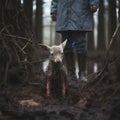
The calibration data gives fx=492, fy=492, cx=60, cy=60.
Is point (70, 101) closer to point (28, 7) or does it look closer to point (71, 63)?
point (71, 63)

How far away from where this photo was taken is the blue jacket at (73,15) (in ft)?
27.6

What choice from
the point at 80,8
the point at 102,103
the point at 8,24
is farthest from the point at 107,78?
the point at 8,24

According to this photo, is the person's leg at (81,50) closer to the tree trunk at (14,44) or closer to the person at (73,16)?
the person at (73,16)

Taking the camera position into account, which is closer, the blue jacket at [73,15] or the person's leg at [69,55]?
the blue jacket at [73,15]

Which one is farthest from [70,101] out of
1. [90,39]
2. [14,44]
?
[90,39]

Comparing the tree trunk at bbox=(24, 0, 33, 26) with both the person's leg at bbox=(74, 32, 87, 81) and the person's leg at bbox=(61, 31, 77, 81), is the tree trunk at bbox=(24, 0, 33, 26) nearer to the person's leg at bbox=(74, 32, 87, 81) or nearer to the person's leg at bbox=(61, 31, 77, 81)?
the person's leg at bbox=(61, 31, 77, 81)

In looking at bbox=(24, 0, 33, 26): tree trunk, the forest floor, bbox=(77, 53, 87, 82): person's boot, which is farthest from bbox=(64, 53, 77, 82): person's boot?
bbox=(24, 0, 33, 26): tree trunk

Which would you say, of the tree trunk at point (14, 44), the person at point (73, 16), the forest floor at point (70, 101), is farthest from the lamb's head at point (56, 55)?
the person at point (73, 16)

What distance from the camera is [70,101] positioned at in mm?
7035

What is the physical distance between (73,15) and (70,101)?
1960mm

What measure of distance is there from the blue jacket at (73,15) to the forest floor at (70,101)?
920 millimetres

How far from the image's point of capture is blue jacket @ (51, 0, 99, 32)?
331 inches

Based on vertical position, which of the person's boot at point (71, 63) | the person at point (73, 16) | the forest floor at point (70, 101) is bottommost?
the forest floor at point (70, 101)

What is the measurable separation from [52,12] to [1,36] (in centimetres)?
112
